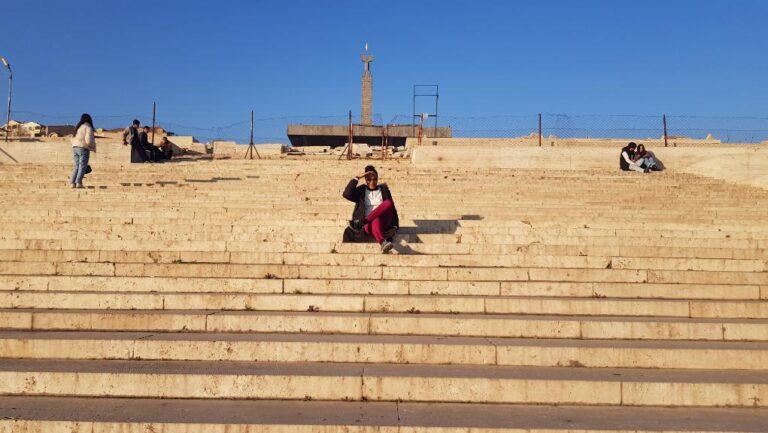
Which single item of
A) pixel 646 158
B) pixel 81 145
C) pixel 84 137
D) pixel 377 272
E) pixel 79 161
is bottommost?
pixel 377 272

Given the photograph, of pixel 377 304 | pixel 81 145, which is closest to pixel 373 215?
pixel 377 304

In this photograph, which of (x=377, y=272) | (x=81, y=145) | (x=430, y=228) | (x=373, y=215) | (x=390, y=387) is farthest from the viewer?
(x=81, y=145)

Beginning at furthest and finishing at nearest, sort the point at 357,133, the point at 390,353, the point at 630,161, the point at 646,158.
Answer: the point at 357,133 < the point at 646,158 < the point at 630,161 < the point at 390,353

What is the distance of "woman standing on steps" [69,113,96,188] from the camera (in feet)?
33.7

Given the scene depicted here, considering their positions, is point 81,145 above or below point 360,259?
above

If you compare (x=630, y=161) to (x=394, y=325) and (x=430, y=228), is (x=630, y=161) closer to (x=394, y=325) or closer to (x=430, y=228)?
(x=430, y=228)

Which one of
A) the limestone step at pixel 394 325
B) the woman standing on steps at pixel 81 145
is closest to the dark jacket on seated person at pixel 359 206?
the limestone step at pixel 394 325

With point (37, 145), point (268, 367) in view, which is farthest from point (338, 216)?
point (37, 145)

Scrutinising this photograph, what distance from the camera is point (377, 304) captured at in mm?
5551

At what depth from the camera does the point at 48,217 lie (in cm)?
833

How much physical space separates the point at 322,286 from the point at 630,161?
12.1 m

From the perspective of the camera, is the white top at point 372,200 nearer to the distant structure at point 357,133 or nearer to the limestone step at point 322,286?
the limestone step at point 322,286

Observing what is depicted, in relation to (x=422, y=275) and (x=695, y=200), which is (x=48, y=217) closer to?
(x=422, y=275)

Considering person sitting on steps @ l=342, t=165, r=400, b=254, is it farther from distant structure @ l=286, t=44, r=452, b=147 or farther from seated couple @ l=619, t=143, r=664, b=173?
distant structure @ l=286, t=44, r=452, b=147
